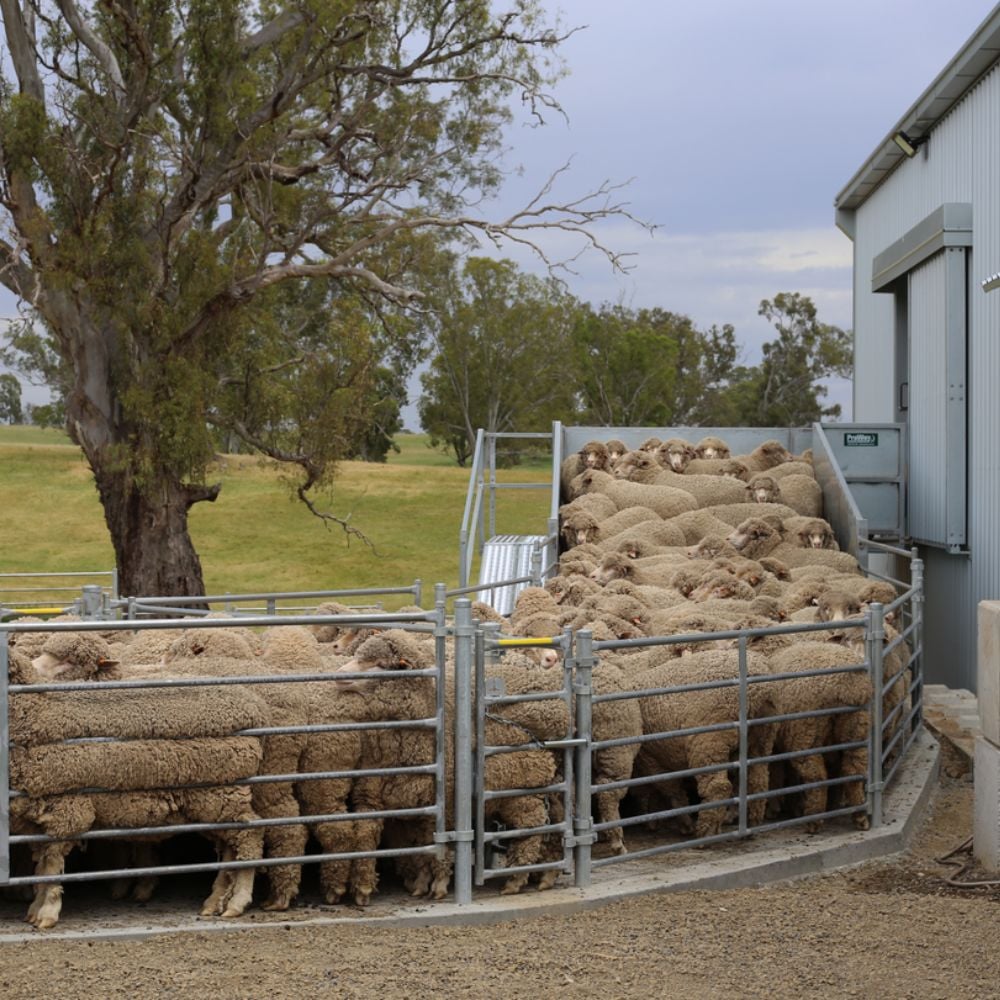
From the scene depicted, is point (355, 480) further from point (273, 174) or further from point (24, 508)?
point (273, 174)

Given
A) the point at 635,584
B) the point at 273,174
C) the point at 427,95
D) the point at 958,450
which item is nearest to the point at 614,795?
the point at 635,584

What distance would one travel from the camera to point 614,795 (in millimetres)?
7996

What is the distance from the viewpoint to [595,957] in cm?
638

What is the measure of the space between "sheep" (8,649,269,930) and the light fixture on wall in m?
13.4

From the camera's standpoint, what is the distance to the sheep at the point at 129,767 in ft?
21.9

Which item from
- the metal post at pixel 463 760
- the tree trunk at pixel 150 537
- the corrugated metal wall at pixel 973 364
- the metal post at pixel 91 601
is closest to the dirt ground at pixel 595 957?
the metal post at pixel 463 760

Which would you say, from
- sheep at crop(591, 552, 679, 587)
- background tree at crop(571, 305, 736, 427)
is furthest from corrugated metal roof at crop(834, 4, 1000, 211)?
background tree at crop(571, 305, 736, 427)

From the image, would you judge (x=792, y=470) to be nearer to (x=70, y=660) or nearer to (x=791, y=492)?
(x=791, y=492)

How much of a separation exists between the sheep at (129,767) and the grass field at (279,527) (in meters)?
29.2

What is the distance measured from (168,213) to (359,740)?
17.3 meters

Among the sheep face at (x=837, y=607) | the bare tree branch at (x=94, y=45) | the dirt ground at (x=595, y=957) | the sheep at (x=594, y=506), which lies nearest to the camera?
the dirt ground at (x=595, y=957)

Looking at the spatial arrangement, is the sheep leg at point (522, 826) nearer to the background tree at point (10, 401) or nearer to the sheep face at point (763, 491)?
the sheep face at point (763, 491)

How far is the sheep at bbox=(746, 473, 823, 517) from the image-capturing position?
51.7 feet

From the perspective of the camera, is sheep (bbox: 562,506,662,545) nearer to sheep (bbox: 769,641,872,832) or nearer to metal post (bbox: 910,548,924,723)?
metal post (bbox: 910,548,924,723)
